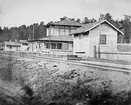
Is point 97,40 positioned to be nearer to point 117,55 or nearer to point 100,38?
point 100,38

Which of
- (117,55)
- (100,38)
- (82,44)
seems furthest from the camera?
(82,44)

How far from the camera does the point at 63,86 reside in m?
5.61

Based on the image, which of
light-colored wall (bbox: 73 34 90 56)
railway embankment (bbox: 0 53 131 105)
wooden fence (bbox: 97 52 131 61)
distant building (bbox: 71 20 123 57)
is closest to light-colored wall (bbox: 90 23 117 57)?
distant building (bbox: 71 20 123 57)

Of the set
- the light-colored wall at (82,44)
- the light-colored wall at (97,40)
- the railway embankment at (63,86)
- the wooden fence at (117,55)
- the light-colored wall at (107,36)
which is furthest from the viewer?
the light-colored wall at (82,44)

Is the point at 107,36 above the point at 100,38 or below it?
above

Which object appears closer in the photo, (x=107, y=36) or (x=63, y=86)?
(x=63, y=86)

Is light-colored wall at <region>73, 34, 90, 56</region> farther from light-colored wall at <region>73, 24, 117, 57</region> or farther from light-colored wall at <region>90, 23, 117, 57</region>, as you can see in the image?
light-colored wall at <region>90, 23, 117, 57</region>

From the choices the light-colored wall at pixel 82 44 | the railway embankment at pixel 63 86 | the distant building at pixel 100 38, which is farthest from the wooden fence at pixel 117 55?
the railway embankment at pixel 63 86

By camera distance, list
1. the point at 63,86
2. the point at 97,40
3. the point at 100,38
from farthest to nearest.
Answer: the point at 97,40 → the point at 100,38 → the point at 63,86

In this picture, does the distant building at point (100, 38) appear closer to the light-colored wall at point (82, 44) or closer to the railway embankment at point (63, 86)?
the light-colored wall at point (82, 44)

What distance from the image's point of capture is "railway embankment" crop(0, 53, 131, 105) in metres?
4.86

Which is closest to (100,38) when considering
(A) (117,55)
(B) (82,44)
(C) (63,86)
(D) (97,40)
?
(D) (97,40)

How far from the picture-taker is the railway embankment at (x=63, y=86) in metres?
4.86

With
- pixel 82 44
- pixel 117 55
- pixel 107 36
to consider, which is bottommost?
pixel 117 55
